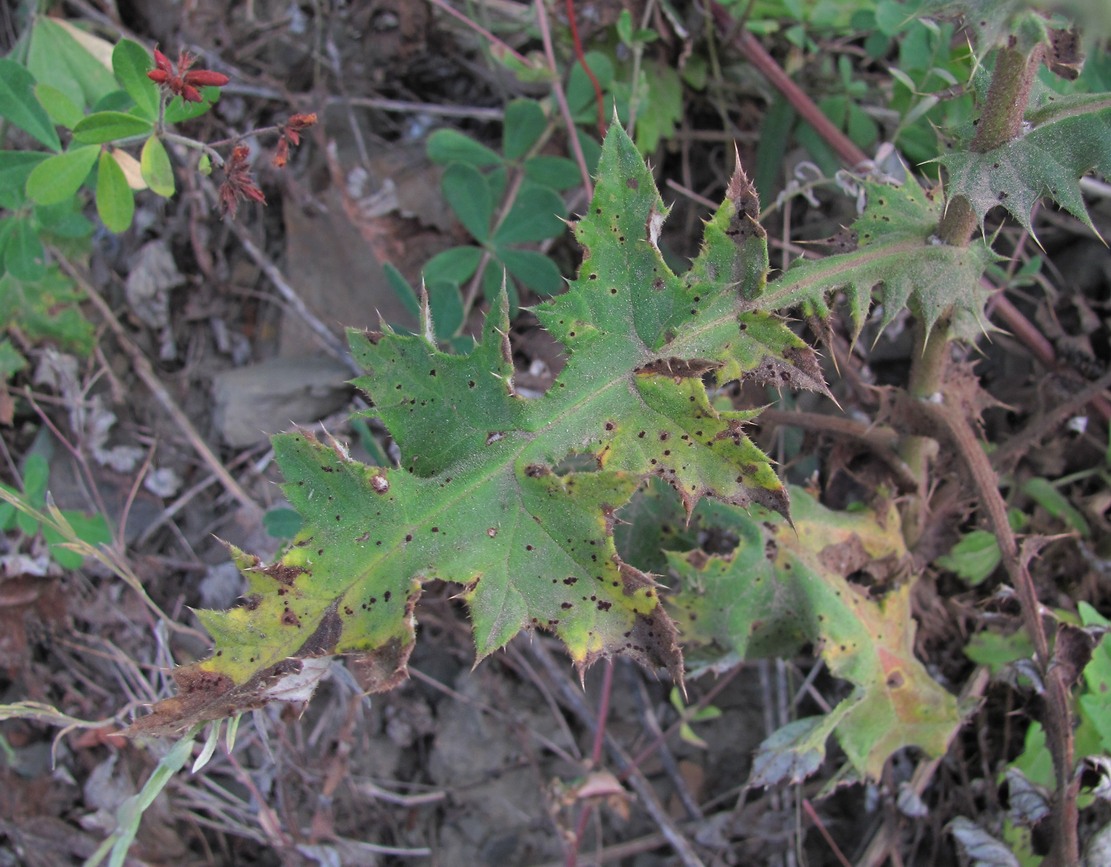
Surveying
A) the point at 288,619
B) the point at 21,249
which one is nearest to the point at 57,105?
the point at 21,249

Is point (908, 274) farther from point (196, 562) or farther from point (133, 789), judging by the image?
point (133, 789)

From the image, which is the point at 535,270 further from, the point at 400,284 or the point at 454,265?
the point at 400,284

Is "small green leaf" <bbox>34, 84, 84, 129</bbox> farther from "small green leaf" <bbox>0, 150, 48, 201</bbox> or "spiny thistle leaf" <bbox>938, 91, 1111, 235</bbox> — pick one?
"spiny thistle leaf" <bbox>938, 91, 1111, 235</bbox>

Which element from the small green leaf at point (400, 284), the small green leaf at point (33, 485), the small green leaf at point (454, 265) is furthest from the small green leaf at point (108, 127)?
the small green leaf at point (33, 485)

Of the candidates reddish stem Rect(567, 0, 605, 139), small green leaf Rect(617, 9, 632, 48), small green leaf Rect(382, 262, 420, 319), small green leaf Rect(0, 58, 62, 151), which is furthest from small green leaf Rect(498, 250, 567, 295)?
small green leaf Rect(0, 58, 62, 151)

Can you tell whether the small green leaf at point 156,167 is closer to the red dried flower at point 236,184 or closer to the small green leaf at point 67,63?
the red dried flower at point 236,184

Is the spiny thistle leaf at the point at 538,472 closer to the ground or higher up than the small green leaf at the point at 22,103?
closer to the ground

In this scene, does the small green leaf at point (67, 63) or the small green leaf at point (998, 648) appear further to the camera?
the small green leaf at point (67, 63)
